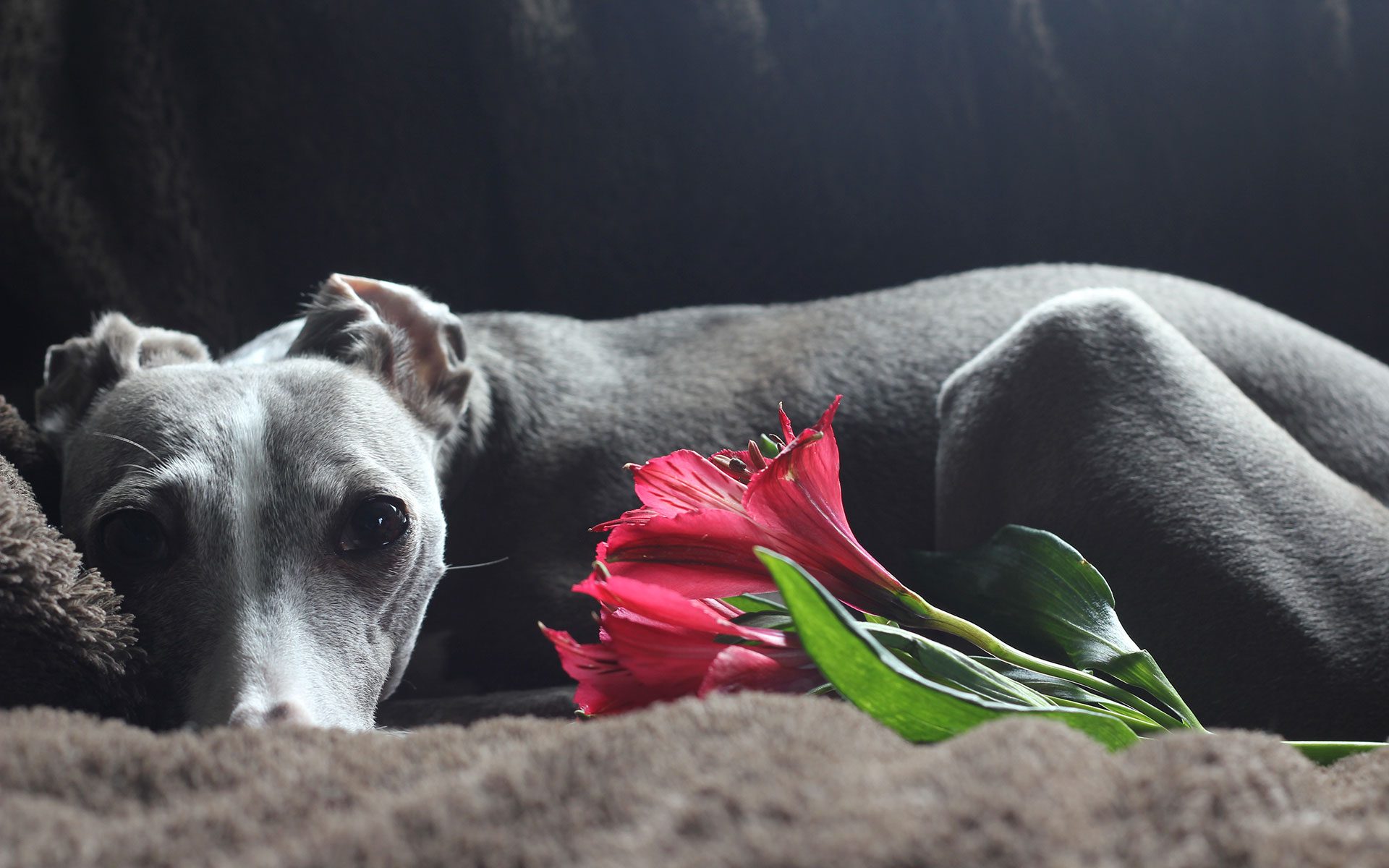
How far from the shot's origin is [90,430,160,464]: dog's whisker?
133 cm

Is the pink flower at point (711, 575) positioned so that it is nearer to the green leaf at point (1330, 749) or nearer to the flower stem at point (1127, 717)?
the flower stem at point (1127, 717)

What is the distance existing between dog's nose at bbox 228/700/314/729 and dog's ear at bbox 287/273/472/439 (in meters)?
0.67

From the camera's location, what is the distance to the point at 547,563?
1791mm

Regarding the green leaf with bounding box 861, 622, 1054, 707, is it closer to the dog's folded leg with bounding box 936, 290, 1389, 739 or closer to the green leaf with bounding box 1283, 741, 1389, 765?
the green leaf with bounding box 1283, 741, 1389, 765

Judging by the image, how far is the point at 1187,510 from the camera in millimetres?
1420

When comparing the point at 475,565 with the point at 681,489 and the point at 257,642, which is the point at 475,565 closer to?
the point at 257,642

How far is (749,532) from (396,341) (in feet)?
3.32

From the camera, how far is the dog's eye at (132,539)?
1.28 m

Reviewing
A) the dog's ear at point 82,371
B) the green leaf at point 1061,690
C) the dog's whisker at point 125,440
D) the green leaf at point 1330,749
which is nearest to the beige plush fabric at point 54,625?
the dog's whisker at point 125,440

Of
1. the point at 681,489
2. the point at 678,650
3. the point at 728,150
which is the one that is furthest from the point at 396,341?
the point at 728,150

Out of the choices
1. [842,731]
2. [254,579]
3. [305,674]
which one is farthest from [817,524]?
[254,579]

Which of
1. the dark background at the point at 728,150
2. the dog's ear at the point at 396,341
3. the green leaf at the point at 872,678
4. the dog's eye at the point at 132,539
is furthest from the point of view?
the dark background at the point at 728,150

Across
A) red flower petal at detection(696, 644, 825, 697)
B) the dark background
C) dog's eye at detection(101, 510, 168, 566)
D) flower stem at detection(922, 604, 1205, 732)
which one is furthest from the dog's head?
the dark background

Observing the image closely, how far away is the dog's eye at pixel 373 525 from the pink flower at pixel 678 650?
644 mm
